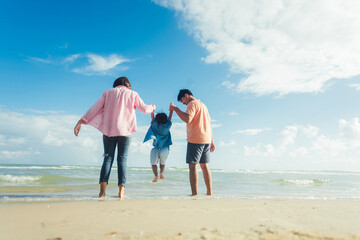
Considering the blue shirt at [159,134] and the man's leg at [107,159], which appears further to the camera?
the blue shirt at [159,134]

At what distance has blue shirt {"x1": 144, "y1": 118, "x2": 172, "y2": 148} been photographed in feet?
16.4

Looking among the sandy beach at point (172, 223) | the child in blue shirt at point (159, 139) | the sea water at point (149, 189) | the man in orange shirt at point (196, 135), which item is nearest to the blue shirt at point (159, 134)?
the child in blue shirt at point (159, 139)

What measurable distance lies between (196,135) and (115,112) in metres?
1.52

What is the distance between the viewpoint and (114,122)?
4.08 meters

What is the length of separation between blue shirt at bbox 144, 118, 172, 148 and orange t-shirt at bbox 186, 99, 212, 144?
58 cm

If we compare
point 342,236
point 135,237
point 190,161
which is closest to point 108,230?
point 135,237

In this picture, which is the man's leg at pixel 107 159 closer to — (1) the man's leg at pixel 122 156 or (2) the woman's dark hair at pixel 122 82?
(1) the man's leg at pixel 122 156

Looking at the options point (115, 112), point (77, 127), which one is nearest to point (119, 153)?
point (115, 112)

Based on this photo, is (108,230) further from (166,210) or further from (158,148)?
(158,148)

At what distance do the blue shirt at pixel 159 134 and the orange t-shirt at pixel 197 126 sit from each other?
0.58 meters

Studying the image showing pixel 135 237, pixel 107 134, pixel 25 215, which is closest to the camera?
pixel 135 237

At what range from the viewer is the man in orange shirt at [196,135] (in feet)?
14.5

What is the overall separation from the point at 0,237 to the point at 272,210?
8.35 ft

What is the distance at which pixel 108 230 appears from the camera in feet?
6.29
